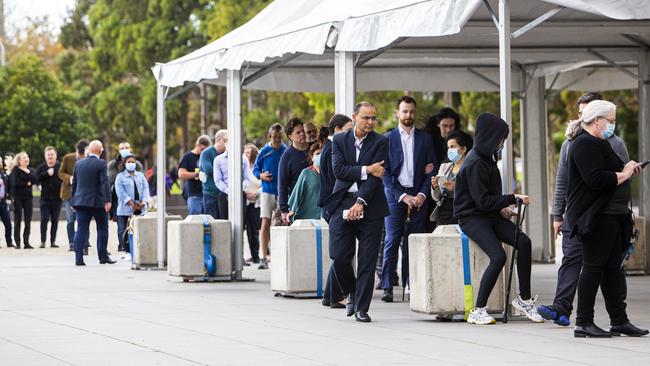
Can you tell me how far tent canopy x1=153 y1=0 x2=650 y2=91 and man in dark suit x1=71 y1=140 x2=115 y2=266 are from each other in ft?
9.51

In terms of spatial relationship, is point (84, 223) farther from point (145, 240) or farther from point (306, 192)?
point (306, 192)

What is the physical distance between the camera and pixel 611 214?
11.7 m

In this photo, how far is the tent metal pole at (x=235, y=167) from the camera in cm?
1941

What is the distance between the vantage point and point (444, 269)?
43.6 ft

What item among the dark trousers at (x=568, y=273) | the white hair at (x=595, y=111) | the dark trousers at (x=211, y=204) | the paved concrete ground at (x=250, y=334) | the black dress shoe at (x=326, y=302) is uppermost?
the white hair at (x=595, y=111)

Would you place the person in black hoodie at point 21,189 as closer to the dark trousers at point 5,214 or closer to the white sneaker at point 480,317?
the dark trousers at point 5,214

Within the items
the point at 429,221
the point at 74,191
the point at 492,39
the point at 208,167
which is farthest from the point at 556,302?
the point at 74,191

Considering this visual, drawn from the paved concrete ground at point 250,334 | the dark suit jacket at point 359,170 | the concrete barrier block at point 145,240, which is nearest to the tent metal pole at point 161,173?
the concrete barrier block at point 145,240

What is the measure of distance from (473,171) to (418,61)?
10158mm

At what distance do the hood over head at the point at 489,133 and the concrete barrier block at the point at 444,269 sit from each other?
814 mm

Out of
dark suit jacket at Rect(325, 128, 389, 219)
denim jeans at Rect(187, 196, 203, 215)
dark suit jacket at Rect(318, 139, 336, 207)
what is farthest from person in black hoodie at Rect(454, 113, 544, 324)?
denim jeans at Rect(187, 196, 203, 215)

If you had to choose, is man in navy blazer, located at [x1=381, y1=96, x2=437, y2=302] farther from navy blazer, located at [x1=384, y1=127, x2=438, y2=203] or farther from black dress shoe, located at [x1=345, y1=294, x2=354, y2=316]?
black dress shoe, located at [x1=345, y1=294, x2=354, y2=316]

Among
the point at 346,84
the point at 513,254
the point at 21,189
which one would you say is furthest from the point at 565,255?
the point at 21,189

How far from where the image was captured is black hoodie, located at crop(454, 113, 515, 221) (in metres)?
12.9
